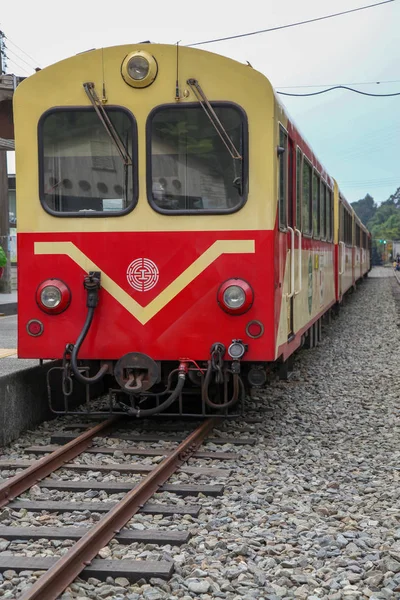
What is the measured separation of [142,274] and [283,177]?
1454 millimetres

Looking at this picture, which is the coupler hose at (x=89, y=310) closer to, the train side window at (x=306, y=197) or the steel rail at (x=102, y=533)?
the steel rail at (x=102, y=533)

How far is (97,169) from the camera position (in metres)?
6.52

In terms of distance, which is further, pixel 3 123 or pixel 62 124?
pixel 3 123

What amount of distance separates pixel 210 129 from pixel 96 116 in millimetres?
902

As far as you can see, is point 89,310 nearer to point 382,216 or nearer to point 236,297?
point 236,297

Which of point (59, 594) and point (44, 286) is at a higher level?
point (44, 286)

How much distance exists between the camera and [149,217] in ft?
21.2

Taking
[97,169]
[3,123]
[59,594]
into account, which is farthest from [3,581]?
[3,123]

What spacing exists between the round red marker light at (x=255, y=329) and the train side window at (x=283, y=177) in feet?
2.97

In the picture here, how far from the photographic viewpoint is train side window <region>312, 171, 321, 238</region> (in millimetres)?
10138

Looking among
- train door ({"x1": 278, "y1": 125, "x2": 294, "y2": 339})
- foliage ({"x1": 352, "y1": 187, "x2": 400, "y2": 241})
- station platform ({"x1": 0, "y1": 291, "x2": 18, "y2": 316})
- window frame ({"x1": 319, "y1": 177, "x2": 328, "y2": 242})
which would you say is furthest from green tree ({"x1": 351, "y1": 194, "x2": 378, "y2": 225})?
train door ({"x1": 278, "y1": 125, "x2": 294, "y2": 339})

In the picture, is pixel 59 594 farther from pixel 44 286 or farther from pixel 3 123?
pixel 3 123

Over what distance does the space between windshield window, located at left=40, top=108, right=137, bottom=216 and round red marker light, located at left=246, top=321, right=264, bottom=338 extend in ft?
4.29

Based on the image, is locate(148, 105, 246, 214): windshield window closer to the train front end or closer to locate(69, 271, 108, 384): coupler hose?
the train front end
